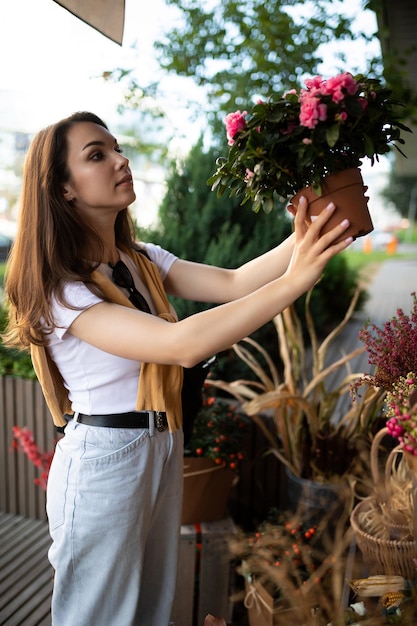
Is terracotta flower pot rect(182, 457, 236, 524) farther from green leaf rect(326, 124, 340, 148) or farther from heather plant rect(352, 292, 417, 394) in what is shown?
green leaf rect(326, 124, 340, 148)

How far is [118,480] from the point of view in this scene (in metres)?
1.48

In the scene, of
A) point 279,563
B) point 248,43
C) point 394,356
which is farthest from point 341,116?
point 248,43

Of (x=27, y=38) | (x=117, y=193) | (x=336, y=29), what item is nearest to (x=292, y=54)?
(x=336, y=29)

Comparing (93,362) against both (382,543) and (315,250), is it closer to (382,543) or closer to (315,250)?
(315,250)

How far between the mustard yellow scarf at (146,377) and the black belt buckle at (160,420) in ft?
0.06

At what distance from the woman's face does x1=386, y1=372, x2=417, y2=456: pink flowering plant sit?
78 centimetres

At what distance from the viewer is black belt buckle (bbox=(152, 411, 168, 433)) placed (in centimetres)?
153

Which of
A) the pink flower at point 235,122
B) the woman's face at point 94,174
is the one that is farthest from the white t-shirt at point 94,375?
the pink flower at point 235,122

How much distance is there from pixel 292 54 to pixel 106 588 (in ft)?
12.1

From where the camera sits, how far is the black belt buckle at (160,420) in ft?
5.02

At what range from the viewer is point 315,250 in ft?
3.86

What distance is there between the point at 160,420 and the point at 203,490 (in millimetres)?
922

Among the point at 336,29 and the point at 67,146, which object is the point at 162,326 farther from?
the point at 336,29

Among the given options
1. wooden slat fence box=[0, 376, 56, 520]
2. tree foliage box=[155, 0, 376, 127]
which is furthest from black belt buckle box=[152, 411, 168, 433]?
tree foliage box=[155, 0, 376, 127]
